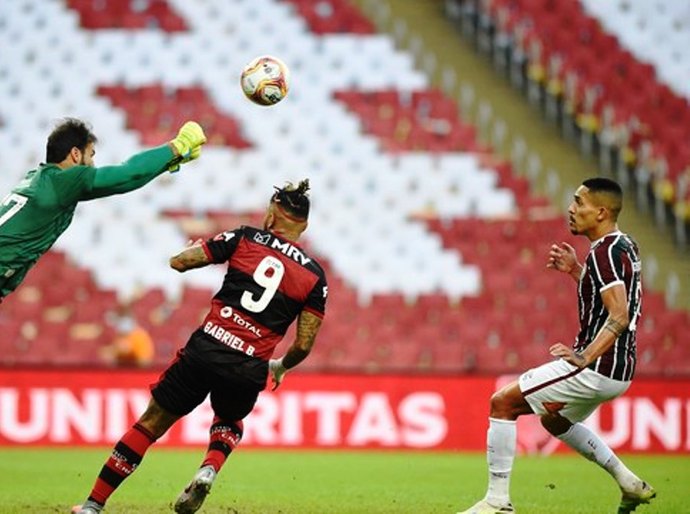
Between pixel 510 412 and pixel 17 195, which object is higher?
pixel 17 195

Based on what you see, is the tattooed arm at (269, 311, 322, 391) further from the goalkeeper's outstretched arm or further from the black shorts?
the goalkeeper's outstretched arm

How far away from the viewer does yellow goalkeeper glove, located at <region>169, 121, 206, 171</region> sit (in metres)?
8.16

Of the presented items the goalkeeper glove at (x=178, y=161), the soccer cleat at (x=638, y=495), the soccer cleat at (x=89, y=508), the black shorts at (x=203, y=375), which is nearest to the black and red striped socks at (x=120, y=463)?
the soccer cleat at (x=89, y=508)

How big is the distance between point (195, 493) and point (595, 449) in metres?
2.68

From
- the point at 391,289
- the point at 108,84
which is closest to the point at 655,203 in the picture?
the point at 391,289

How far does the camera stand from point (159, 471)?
12992mm

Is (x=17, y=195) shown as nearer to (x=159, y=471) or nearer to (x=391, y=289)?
(x=159, y=471)

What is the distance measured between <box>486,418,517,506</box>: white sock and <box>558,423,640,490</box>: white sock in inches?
24.4

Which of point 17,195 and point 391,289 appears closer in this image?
point 17,195

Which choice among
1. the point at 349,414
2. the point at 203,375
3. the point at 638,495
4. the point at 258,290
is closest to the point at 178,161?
the point at 258,290

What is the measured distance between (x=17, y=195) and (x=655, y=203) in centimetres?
1609

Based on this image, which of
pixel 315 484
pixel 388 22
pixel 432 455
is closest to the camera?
pixel 315 484

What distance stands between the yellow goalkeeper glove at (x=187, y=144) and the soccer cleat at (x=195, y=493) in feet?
6.05

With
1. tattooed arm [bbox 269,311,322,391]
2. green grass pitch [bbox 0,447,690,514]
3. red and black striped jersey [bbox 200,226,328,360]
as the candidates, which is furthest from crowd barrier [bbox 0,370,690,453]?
red and black striped jersey [bbox 200,226,328,360]
